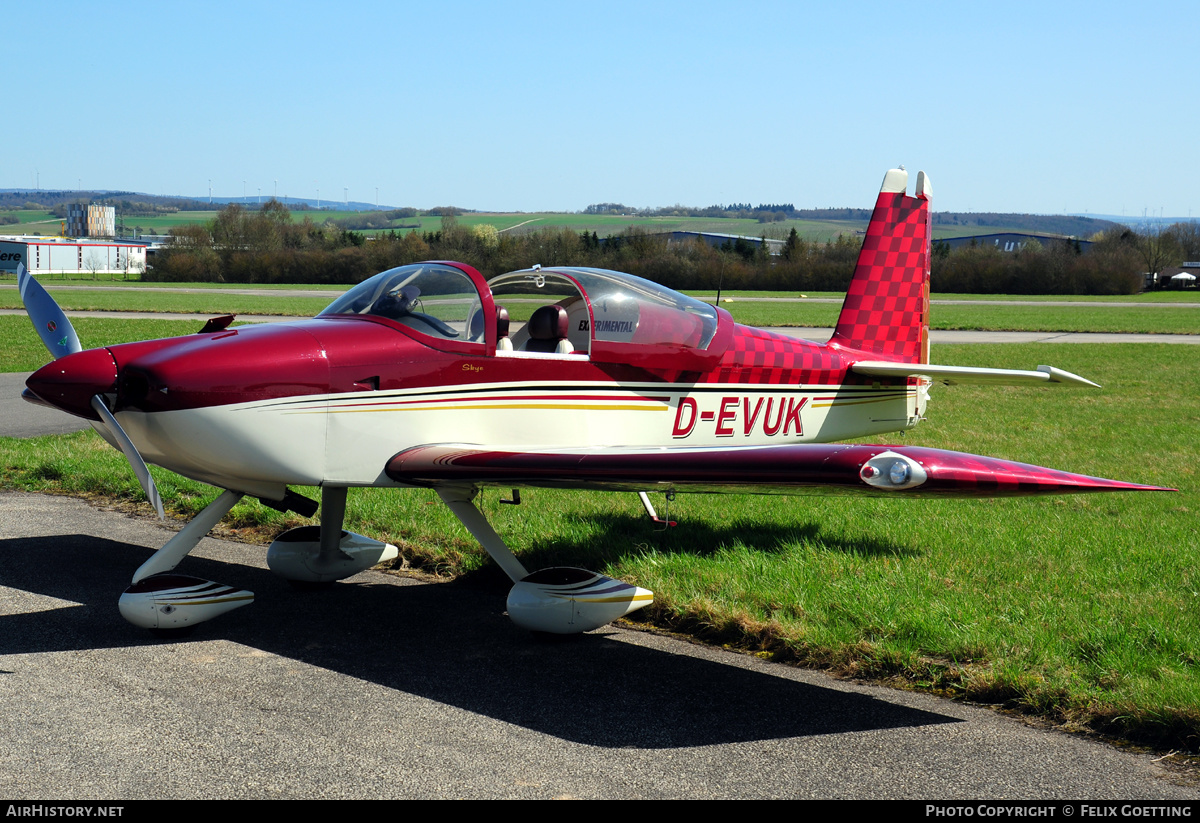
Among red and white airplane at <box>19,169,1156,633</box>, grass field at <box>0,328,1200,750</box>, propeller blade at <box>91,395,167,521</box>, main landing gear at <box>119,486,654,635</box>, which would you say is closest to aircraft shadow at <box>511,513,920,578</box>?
grass field at <box>0,328,1200,750</box>

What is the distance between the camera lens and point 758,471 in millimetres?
4129


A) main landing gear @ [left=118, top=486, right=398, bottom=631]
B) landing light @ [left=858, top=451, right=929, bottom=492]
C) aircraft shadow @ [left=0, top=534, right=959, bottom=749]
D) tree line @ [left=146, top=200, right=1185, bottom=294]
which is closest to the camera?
landing light @ [left=858, top=451, right=929, bottom=492]

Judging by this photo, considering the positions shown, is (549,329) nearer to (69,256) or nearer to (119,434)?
(119,434)

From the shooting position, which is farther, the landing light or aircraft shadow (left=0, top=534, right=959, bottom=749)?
aircraft shadow (left=0, top=534, right=959, bottom=749)

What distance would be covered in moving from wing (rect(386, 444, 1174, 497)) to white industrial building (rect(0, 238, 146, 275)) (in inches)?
4392

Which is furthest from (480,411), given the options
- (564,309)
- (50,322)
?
(50,322)

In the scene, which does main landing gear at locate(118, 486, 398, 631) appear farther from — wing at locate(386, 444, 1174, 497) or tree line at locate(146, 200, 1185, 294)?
tree line at locate(146, 200, 1185, 294)

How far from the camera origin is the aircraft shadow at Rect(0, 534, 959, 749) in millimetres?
4074

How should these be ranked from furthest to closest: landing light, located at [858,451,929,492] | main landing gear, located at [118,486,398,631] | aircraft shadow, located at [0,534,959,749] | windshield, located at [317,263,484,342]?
windshield, located at [317,263,484,342]
main landing gear, located at [118,486,398,631]
aircraft shadow, located at [0,534,959,749]
landing light, located at [858,451,929,492]

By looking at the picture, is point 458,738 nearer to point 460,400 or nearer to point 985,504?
point 460,400

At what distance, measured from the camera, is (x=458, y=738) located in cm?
387

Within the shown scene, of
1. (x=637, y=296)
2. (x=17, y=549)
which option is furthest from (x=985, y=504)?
(x=17, y=549)

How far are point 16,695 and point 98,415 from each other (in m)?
1.34

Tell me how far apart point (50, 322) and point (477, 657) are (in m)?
3.26
